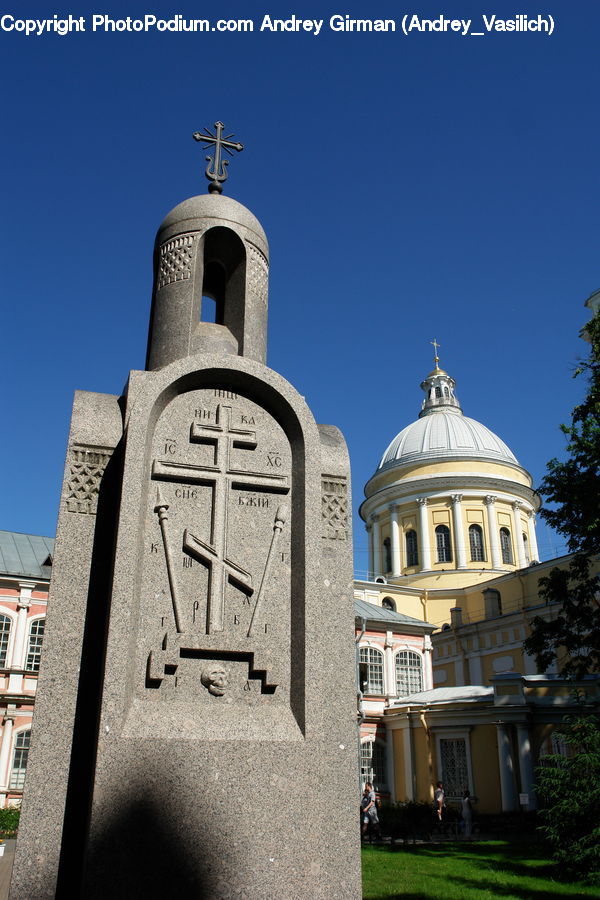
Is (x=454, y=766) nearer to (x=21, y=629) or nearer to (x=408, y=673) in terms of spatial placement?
(x=408, y=673)

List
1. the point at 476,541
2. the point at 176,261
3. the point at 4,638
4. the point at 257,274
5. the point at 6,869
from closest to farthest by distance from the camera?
the point at 176,261 → the point at 257,274 → the point at 6,869 → the point at 4,638 → the point at 476,541

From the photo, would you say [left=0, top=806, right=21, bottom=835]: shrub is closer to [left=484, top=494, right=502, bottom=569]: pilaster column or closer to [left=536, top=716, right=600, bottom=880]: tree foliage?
[left=536, top=716, right=600, bottom=880]: tree foliage

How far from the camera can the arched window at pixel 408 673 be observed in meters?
38.1

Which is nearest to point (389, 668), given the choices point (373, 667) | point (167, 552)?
point (373, 667)

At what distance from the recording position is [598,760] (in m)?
13.0

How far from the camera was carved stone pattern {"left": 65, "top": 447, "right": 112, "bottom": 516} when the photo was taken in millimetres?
5805

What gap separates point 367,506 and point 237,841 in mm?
52266

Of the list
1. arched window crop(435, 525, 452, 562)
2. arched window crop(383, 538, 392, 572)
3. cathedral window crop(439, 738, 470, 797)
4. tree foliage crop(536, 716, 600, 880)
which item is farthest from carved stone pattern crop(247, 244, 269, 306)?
arched window crop(383, 538, 392, 572)

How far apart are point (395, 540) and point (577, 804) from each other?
40.6 metres

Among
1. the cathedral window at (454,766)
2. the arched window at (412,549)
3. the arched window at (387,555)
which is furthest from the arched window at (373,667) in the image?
the arched window at (387,555)

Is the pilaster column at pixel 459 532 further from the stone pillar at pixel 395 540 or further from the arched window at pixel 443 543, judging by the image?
the stone pillar at pixel 395 540

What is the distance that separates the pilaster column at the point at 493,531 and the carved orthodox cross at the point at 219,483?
46.8 m

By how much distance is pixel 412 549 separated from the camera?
175ft

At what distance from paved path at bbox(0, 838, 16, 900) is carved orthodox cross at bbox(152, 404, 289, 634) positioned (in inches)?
287
